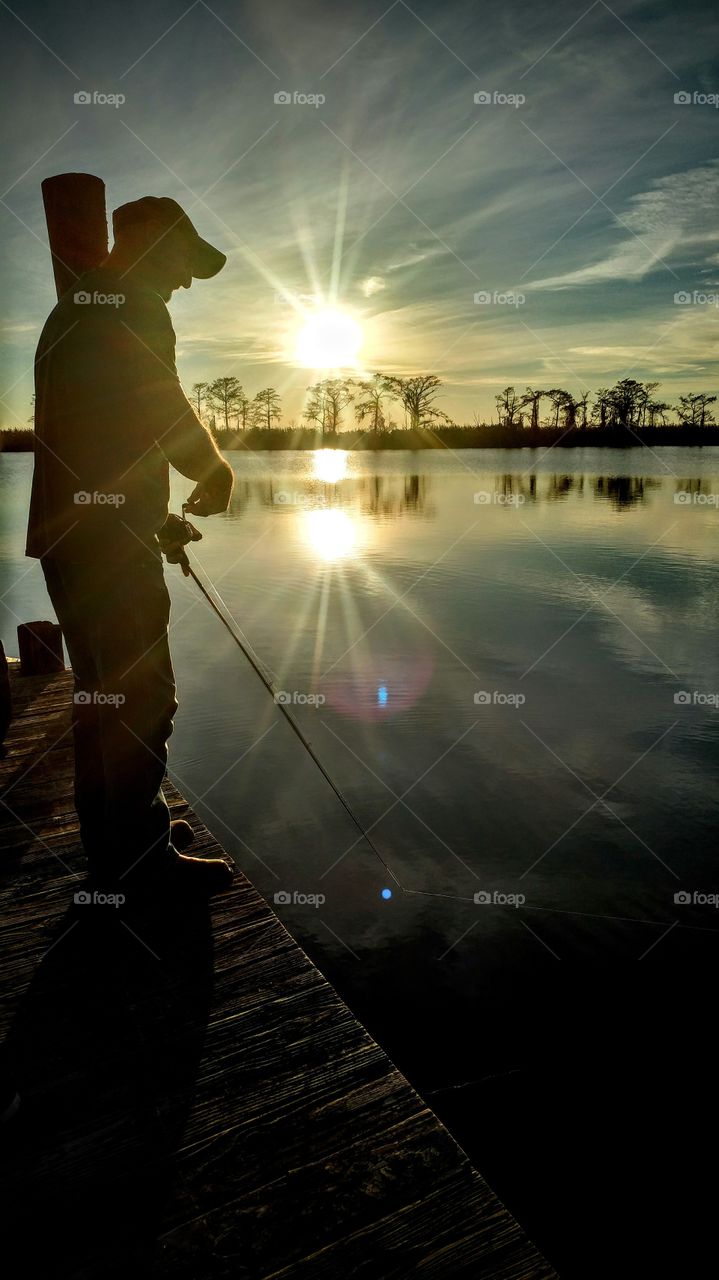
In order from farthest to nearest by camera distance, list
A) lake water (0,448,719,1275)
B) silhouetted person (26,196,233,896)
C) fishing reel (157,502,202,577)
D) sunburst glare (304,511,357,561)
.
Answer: sunburst glare (304,511,357,561), lake water (0,448,719,1275), fishing reel (157,502,202,577), silhouetted person (26,196,233,896)

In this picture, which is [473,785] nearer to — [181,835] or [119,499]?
[181,835]

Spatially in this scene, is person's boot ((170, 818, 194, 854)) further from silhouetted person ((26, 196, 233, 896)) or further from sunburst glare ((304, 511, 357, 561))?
sunburst glare ((304, 511, 357, 561))

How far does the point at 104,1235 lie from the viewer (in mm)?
1821

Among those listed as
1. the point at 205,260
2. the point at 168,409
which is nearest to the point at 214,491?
the point at 168,409

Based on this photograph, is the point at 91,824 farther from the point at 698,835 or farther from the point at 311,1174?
the point at 698,835

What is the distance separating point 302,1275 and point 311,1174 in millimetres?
250

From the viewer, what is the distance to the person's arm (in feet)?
8.90

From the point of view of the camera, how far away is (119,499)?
2.75 m

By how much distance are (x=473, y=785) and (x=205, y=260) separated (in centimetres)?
511

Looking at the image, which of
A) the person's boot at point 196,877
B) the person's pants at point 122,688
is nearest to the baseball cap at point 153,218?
the person's pants at point 122,688

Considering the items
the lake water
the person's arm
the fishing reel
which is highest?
the person's arm

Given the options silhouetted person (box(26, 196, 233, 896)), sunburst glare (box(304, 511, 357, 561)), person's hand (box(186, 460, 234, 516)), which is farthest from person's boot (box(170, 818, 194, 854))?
sunburst glare (box(304, 511, 357, 561))

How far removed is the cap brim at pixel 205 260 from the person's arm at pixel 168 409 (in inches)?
20.8

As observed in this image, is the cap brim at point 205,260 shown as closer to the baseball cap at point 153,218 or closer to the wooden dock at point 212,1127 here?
the baseball cap at point 153,218
